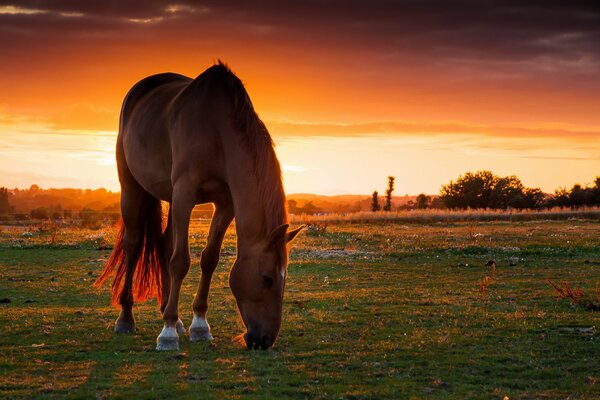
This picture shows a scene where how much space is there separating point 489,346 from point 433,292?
4647 mm

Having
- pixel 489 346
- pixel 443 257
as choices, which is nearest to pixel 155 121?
pixel 489 346

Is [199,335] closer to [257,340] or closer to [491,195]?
[257,340]

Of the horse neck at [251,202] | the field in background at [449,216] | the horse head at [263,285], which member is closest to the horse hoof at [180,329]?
the horse head at [263,285]

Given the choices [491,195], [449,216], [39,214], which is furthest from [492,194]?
[39,214]

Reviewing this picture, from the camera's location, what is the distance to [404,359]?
6.80m

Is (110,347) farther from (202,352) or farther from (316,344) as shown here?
(316,344)

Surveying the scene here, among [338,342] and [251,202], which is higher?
[251,202]

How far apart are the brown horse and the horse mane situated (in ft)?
0.04

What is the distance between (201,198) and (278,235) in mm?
1435

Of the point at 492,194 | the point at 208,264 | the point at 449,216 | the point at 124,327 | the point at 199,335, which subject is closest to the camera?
the point at 199,335

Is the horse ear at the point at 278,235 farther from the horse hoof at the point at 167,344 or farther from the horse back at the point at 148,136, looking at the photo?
the horse back at the point at 148,136

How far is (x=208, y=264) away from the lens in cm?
822

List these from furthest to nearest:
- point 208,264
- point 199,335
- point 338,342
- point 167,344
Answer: point 208,264 < point 199,335 < point 338,342 < point 167,344

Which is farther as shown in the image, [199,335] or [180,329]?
[180,329]
